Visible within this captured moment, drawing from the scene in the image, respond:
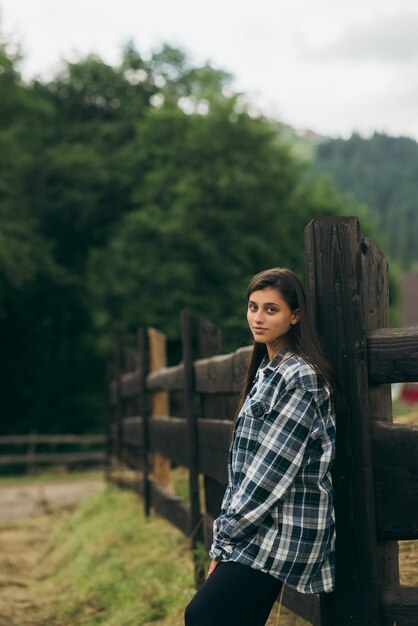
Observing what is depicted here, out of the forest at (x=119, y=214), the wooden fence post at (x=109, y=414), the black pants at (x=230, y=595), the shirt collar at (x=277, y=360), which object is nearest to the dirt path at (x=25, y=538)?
the wooden fence post at (x=109, y=414)

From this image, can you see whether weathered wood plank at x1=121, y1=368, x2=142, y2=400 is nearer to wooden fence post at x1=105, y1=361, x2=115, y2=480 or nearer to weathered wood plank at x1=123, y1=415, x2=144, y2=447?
weathered wood plank at x1=123, y1=415, x2=144, y2=447

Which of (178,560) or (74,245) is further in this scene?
(74,245)

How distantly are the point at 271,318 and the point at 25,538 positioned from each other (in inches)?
314

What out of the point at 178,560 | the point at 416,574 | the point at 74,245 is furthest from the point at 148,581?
the point at 74,245

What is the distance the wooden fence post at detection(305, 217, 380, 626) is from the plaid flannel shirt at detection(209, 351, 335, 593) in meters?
0.12

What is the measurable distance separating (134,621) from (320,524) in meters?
2.59

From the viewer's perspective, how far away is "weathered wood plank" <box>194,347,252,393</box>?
4316 mm

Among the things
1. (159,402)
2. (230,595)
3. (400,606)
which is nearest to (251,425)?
(230,595)

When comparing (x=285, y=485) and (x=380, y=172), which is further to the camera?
(x=380, y=172)

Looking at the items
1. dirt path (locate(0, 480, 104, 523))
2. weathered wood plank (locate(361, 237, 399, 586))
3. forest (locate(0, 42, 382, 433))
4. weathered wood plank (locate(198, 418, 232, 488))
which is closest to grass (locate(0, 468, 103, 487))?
dirt path (locate(0, 480, 104, 523))

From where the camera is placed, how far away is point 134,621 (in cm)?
511

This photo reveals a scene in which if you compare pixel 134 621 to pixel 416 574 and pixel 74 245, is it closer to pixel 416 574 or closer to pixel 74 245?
pixel 416 574

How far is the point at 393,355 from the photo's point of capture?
2996 mm

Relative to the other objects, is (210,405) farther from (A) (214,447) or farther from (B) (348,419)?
(B) (348,419)
